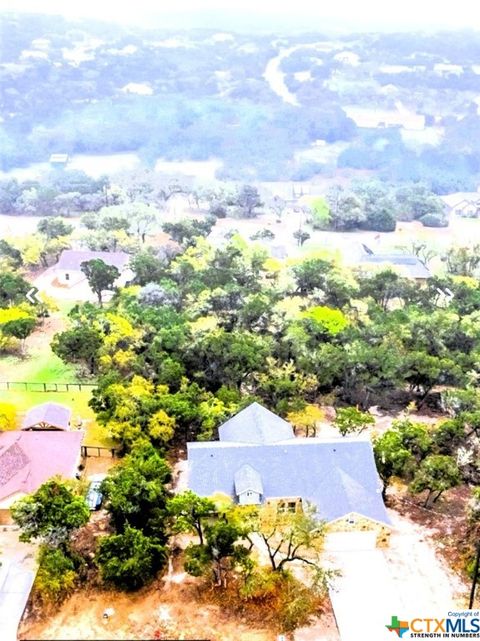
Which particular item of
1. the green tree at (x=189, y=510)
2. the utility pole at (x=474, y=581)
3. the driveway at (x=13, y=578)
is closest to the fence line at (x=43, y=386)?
the driveway at (x=13, y=578)

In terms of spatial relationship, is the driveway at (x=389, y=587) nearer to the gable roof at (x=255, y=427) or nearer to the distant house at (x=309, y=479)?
the distant house at (x=309, y=479)

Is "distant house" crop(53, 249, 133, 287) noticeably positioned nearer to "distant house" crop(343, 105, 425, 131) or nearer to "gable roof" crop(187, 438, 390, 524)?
"gable roof" crop(187, 438, 390, 524)

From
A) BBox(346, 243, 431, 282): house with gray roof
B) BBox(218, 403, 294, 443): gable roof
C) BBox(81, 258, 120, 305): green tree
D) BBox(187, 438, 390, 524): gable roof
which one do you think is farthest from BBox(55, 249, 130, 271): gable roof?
BBox(187, 438, 390, 524): gable roof

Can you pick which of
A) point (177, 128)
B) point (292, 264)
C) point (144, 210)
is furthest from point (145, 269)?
point (177, 128)

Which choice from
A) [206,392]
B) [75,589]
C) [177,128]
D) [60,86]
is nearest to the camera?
[75,589]

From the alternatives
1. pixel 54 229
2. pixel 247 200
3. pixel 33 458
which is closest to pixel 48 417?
pixel 33 458

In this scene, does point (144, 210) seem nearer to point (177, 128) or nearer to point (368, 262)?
point (368, 262)
